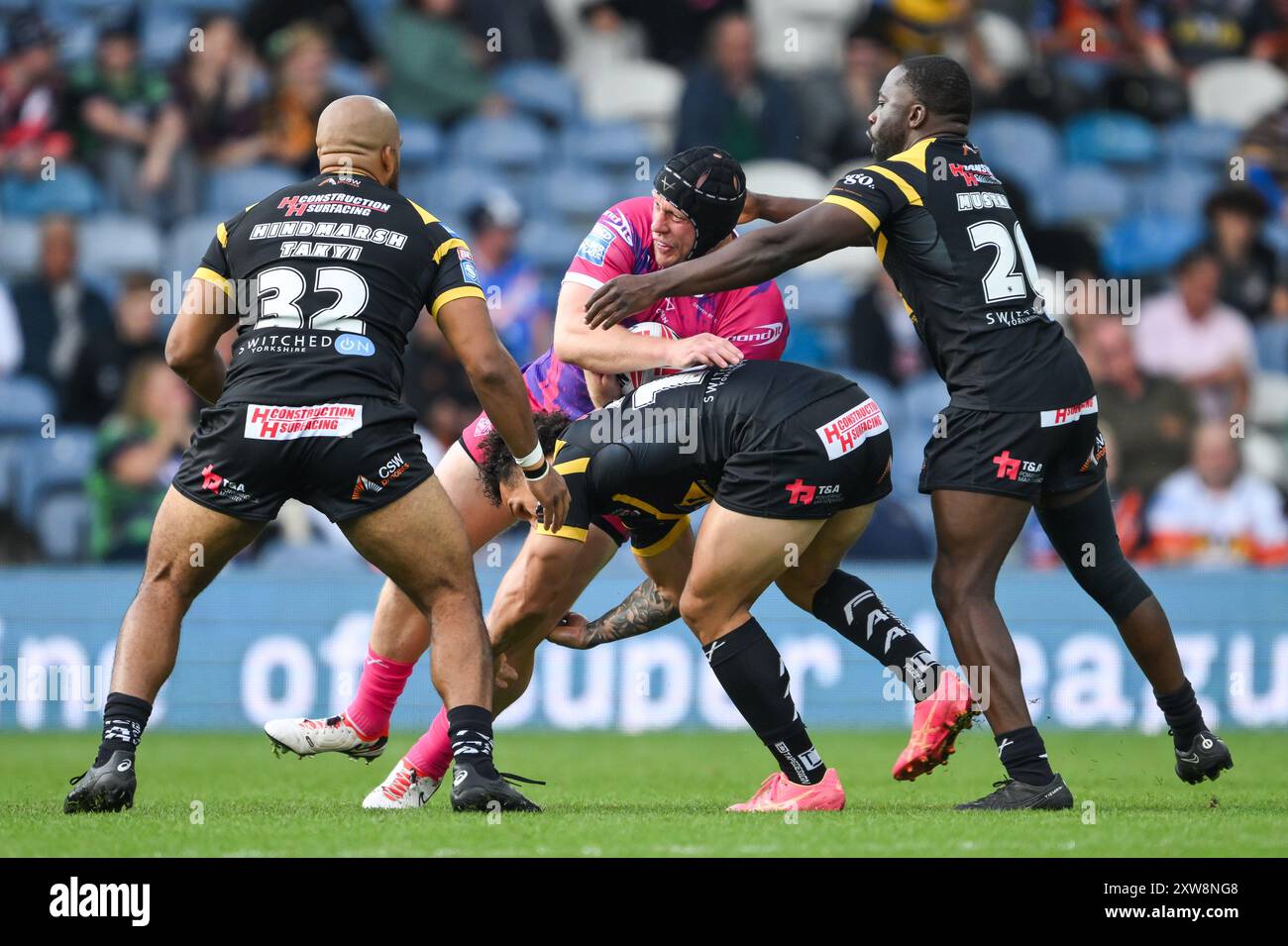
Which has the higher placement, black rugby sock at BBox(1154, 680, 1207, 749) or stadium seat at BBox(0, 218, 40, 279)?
stadium seat at BBox(0, 218, 40, 279)

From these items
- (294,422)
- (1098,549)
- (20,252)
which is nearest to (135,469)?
(20,252)

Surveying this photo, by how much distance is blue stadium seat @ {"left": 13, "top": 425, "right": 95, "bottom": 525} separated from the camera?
12.0 metres

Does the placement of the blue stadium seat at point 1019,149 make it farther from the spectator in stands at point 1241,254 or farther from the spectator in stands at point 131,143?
the spectator in stands at point 131,143

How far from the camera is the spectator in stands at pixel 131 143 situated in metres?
13.6

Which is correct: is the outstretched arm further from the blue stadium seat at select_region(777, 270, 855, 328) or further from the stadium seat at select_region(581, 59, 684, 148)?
the stadium seat at select_region(581, 59, 684, 148)

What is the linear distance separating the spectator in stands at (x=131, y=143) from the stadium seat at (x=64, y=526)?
9.10 ft

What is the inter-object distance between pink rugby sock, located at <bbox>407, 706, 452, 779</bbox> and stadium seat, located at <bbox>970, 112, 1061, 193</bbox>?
30.9 feet

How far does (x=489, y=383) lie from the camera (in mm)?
5957

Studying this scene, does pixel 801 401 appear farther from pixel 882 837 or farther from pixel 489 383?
pixel 882 837

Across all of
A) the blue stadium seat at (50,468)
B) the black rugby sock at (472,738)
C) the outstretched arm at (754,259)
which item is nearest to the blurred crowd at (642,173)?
the blue stadium seat at (50,468)

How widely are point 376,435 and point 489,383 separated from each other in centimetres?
42

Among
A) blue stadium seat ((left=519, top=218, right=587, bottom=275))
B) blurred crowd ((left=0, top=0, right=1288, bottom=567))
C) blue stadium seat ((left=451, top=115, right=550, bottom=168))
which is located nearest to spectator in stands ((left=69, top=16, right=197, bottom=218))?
blurred crowd ((left=0, top=0, right=1288, bottom=567))

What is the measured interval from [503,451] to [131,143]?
27.2ft

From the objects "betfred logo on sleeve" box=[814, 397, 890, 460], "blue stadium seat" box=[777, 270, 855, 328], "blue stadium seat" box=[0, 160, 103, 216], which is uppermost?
"blue stadium seat" box=[0, 160, 103, 216]
